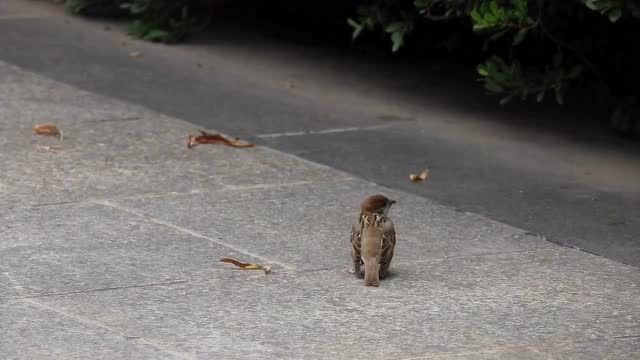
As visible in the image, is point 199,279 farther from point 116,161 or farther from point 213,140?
point 213,140

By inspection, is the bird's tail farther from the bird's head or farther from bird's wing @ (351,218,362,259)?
the bird's head

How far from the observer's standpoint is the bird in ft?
21.8

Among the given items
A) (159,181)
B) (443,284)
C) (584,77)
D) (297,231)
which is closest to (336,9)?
(584,77)

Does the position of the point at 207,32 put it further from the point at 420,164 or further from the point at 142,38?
the point at 420,164

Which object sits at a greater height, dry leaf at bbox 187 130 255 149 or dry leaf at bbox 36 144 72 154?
dry leaf at bbox 187 130 255 149

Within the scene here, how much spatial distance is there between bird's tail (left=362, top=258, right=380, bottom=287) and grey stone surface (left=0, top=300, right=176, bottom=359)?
4.02ft

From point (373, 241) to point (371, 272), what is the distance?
160mm

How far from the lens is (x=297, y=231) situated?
301 inches

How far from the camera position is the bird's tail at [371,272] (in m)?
6.66

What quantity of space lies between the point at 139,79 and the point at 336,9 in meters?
2.74

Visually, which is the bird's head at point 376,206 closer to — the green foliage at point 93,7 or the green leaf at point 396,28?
the green leaf at point 396,28

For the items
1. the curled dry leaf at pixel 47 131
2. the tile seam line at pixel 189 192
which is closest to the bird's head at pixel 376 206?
the tile seam line at pixel 189 192

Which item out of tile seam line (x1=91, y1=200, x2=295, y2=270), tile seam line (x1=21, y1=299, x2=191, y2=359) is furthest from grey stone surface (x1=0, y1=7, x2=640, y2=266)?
tile seam line (x1=21, y1=299, x2=191, y2=359)

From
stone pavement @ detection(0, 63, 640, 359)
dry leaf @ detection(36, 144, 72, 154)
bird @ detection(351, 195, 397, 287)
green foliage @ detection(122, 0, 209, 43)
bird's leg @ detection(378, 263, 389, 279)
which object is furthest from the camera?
green foliage @ detection(122, 0, 209, 43)
